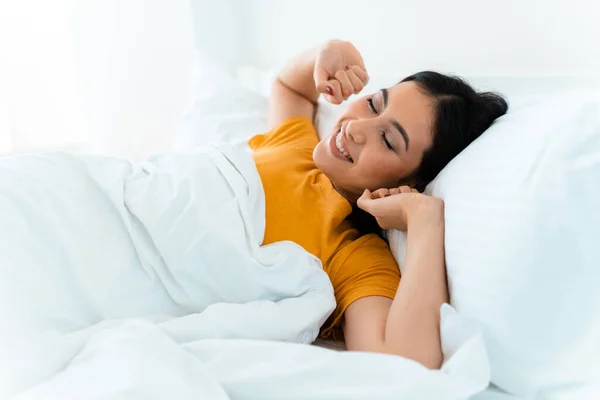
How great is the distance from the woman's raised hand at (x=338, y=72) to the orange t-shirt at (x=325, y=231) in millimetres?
151

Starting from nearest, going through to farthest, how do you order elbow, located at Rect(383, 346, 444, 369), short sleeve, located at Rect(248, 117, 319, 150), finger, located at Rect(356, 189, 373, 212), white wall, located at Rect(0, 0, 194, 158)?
1. elbow, located at Rect(383, 346, 444, 369)
2. finger, located at Rect(356, 189, 373, 212)
3. short sleeve, located at Rect(248, 117, 319, 150)
4. white wall, located at Rect(0, 0, 194, 158)

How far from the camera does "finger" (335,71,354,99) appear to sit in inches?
46.6

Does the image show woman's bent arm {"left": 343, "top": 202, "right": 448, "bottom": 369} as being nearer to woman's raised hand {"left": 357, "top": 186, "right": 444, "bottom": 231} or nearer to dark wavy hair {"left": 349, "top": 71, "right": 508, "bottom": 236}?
woman's raised hand {"left": 357, "top": 186, "right": 444, "bottom": 231}

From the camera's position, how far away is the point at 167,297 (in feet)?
2.93

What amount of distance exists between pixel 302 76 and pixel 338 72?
234mm

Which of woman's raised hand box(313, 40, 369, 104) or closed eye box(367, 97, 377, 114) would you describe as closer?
closed eye box(367, 97, 377, 114)

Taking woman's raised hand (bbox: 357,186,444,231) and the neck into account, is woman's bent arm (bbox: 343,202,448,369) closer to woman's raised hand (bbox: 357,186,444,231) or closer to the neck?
woman's raised hand (bbox: 357,186,444,231)

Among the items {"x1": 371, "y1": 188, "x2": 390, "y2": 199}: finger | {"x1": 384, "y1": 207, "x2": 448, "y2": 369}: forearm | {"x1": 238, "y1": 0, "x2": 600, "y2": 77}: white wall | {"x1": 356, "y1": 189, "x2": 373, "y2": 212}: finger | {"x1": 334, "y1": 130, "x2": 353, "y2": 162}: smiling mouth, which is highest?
→ {"x1": 238, "y1": 0, "x2": 600, "y2": 77}: white wall

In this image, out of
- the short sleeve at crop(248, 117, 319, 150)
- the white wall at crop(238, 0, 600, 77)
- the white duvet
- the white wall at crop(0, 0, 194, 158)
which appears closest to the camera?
the white duvet

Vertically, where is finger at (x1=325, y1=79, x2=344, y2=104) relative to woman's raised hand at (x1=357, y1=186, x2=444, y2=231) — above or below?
above

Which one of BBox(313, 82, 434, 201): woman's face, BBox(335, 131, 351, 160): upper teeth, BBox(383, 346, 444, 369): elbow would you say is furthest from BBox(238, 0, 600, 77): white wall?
BBox(383, 346, 444, 369): elbow

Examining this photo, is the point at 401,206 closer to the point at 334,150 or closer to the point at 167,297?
the point at 334,150

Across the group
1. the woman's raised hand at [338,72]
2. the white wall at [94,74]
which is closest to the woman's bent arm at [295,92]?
the woman's raised hand at [338,72]

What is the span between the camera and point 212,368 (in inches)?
25.7
